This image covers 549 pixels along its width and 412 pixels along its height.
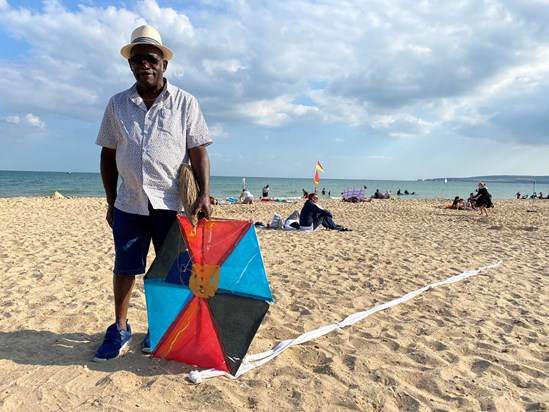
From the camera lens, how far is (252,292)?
255cm

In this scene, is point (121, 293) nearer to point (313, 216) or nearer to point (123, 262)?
point (123, 262)

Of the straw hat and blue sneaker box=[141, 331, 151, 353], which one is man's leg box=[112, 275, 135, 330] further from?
the straw hat

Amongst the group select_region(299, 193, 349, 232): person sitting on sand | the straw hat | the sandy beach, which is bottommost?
the sandy beach

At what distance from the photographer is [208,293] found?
2.62m

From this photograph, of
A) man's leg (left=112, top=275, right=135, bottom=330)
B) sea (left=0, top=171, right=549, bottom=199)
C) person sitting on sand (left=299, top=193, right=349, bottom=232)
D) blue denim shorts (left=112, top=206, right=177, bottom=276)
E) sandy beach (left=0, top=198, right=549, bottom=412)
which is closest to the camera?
sandy beach (left=0, top=198, right=549, bottom=412)

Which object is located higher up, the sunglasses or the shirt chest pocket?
the sunglasses

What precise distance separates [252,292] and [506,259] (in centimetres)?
608

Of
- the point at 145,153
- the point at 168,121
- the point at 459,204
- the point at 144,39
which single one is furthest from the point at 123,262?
the point at 459,204

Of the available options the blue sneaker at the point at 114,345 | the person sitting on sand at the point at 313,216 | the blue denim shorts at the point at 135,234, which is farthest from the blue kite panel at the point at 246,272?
the person sitting on sand at the point at 313,216

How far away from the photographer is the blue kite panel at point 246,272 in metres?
2.54

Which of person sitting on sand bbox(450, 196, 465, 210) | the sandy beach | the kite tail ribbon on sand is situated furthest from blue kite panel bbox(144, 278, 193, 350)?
person sitting on sand bbox(450, 196, 465, 210)

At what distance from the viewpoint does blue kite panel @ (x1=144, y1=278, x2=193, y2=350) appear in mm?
2691

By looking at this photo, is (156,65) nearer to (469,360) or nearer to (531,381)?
(469,360)

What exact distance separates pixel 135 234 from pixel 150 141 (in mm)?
651
